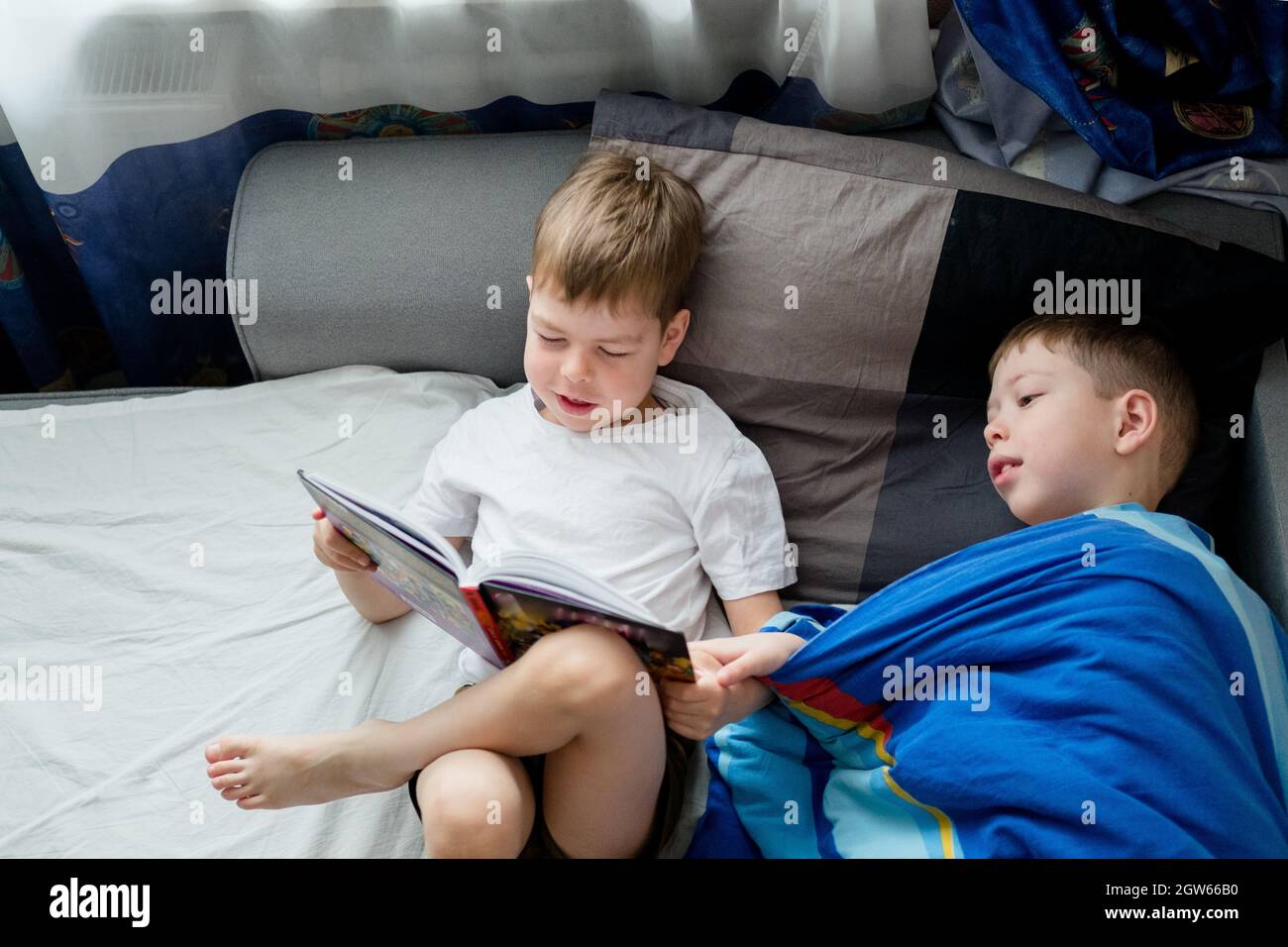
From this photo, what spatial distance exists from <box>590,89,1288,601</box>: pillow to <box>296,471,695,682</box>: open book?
44cm

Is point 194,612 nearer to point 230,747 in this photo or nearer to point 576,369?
point 230,747

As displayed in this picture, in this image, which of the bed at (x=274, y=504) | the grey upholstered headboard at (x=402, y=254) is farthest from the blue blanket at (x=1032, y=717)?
the grey upholstered headboard at (x=402, y=254)

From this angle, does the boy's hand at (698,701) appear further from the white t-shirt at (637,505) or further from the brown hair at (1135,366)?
the brown hair at (1135,366)

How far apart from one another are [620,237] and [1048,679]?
2.06ft

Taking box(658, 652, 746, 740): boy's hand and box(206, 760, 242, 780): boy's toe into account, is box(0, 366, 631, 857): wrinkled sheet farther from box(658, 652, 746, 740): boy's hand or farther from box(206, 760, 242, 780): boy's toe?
box(658, 652, 746, 740): boy's hand

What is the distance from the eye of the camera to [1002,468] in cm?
127

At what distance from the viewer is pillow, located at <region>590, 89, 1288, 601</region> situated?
52.6 inches

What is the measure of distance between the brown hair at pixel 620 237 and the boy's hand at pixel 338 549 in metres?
0.35

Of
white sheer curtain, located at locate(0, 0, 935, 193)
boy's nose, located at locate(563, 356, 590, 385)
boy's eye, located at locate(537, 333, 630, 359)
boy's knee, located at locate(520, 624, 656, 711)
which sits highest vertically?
white sheer curtain, located at locate(0, 0, 935, 193)

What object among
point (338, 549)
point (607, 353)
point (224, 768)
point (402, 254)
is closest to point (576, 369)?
point (607, 353)

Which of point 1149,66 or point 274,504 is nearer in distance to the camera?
point 1149,66

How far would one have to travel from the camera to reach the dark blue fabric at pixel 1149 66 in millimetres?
1356

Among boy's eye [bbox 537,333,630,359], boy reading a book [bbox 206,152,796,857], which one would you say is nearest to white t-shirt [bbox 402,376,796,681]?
boy reading a book [bbox 206,152,796,857]
